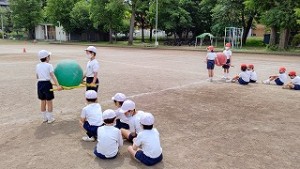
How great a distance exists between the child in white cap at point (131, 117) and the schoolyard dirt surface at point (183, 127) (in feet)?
0.65

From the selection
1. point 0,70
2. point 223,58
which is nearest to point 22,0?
point 0,70

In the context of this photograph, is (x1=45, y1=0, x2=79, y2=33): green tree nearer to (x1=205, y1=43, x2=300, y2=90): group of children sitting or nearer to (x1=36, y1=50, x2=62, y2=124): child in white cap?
(x1=205, y1=43, x2=300, y2=90): group of children sitting

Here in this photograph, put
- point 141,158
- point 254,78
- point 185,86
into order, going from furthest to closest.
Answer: point 254,78, point 185,86, point 141,158

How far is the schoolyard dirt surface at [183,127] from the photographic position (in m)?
4.71

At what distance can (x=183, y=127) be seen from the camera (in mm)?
6320

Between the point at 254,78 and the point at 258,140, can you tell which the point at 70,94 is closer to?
the point at 258,140

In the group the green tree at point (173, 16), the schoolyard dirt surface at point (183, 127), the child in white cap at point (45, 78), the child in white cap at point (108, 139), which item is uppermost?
the green tree at point (173, 16)

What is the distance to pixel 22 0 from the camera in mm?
57000

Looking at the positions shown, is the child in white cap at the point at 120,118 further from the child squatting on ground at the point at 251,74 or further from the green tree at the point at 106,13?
the green tree at the point at 106,13

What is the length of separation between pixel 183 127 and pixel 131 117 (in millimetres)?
1552

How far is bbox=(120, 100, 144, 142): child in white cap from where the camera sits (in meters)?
5.13

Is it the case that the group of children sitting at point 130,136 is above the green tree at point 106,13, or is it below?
below

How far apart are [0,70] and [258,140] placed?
44.1 ft

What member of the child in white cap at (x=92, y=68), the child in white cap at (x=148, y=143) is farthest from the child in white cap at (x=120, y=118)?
the child in white cap at (x=92, y=68)
